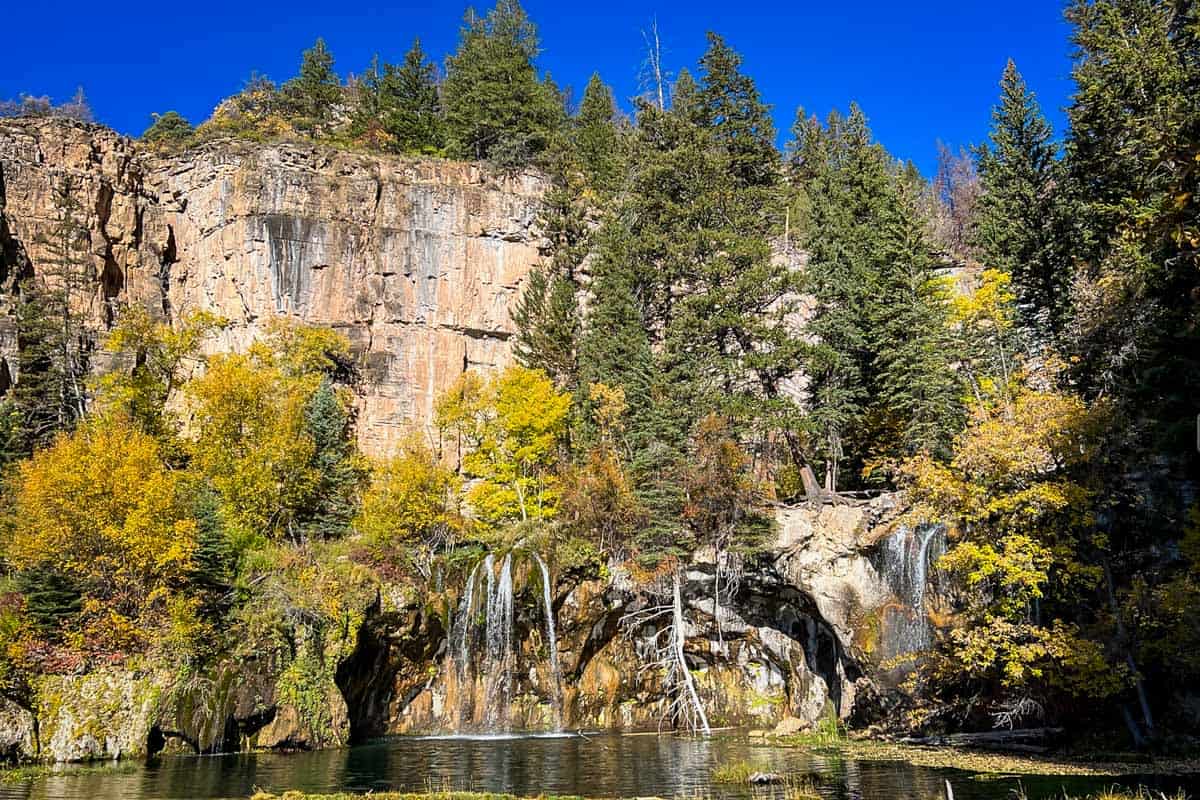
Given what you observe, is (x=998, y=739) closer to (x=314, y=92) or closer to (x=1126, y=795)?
(x=1126, y=795)

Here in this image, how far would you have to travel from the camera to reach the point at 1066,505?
969 inches

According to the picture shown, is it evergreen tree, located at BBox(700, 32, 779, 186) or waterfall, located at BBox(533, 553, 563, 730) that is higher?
evergreen tree, located at BBox(700, 32, 779, 186)

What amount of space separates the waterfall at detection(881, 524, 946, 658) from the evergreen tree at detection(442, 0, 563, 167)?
135 feet

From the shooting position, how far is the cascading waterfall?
126 feet

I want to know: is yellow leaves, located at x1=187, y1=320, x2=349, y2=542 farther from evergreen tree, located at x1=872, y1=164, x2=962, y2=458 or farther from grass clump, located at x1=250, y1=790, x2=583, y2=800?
evergreen tree, located at x1=872, y1=164, x2=962, y2=458

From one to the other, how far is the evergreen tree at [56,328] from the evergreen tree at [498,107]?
2493 centimetres

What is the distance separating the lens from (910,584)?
1230 inches

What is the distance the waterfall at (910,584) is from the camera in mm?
30672

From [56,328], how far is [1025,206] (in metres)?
52.0

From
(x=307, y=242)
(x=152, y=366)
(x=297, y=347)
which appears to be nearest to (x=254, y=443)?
(x=297, y=347)

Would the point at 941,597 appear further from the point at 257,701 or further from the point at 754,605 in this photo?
the point at 257,701

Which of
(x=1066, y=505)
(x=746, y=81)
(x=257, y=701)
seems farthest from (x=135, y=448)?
(x=746, y=81)

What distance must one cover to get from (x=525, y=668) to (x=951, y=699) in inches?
692

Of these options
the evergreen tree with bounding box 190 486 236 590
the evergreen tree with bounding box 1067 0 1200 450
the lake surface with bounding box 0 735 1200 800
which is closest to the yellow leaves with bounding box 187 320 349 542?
the evergreen tree with bounding box 190 486 236 590
